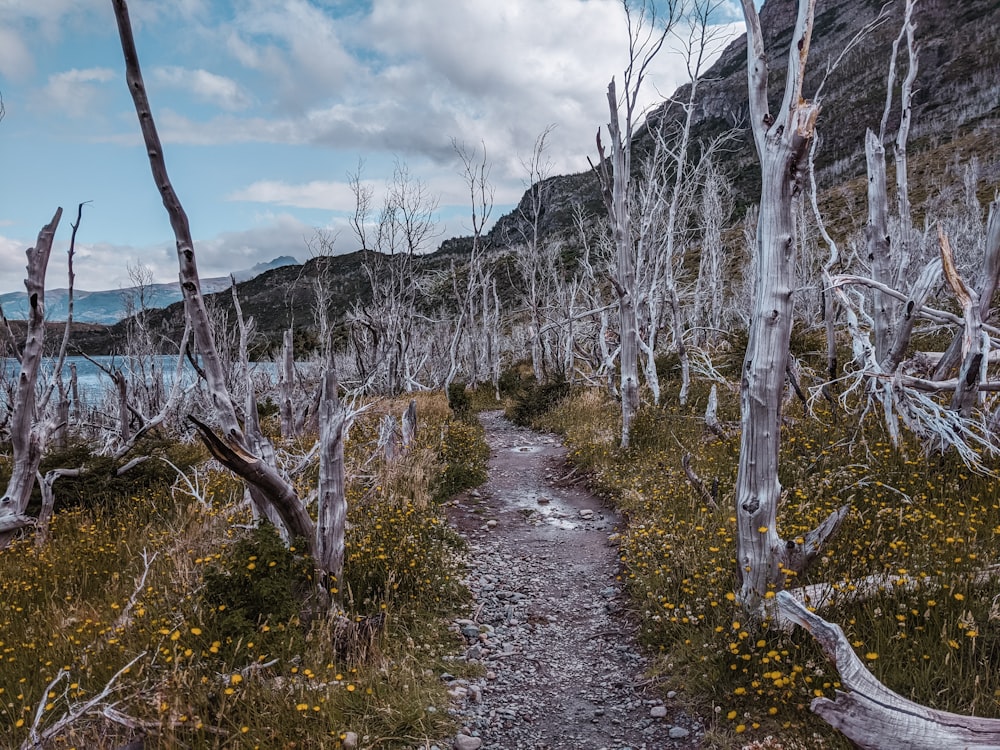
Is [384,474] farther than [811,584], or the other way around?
[384,474]

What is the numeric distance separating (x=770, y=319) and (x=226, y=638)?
457cm

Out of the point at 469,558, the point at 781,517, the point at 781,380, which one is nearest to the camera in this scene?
the point at 781,380

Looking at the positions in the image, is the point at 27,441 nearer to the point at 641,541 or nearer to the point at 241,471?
the point at 241,471

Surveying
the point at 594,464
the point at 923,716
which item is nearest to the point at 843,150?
the point at 594,464

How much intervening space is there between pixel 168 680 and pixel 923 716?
4.18 m

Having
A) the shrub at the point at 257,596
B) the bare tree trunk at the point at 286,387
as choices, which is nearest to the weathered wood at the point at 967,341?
the shrub at the point at 257,596

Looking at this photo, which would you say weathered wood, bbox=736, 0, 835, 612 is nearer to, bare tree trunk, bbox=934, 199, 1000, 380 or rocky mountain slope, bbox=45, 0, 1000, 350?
bare tree trunk, bbox=934, 199, 1000, 380

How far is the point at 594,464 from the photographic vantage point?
34.9 ft

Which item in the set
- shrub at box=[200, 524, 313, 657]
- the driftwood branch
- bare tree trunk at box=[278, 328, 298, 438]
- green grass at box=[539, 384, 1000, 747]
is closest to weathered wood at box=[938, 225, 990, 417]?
green grass at box=[539, 384, 1000, 747]

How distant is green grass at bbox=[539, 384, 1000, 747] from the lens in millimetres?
3201

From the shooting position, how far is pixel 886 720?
2.50 metres

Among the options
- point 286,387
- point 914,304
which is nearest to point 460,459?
point 286,387

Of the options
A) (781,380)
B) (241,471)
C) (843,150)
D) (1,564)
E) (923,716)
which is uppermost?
(843,150)

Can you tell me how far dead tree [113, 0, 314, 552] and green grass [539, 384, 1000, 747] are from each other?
3.34m
